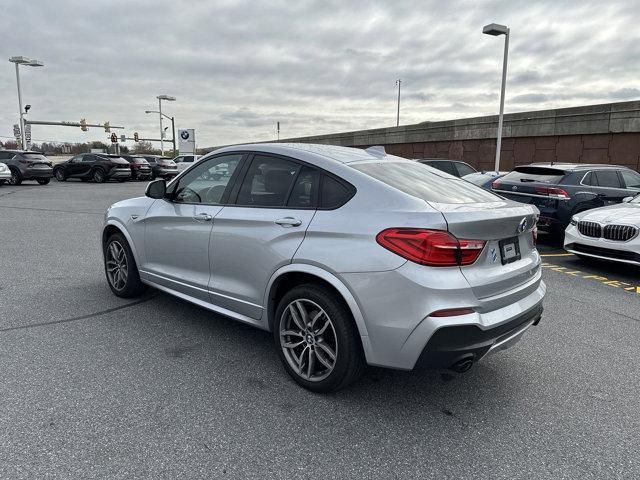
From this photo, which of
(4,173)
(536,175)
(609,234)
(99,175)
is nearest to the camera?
(609,234)

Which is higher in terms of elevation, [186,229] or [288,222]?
[288,222]

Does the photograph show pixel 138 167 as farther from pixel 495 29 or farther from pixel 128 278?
pixel 128 278

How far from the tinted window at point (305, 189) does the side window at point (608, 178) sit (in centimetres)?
787

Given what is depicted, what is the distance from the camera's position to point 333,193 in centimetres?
312

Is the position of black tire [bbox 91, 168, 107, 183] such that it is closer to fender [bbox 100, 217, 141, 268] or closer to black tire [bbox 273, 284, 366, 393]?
fender [bbox 100, 217, 141, 268]

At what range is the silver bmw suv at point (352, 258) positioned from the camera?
8.77ft

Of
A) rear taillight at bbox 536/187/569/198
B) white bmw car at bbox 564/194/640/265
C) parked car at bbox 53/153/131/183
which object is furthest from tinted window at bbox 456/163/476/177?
parked car at bbox 53/153/131/183

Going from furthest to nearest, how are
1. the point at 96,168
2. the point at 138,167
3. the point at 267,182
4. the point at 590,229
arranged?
1. the point at 138,167
2. the point at 96,168
3. the point at 590,229
4. the point at 267,182

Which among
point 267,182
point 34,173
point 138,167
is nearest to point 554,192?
point 267,182

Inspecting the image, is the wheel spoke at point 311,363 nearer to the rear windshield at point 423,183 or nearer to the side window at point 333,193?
the side window at point 333,193

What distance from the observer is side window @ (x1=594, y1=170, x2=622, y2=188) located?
30.1 ft

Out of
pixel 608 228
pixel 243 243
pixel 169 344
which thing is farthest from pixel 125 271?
pixel 608 228

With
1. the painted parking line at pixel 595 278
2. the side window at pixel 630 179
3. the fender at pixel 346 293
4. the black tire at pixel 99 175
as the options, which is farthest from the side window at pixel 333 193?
Result: the black tire at pixel 99 175

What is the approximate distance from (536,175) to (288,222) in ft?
24.9
